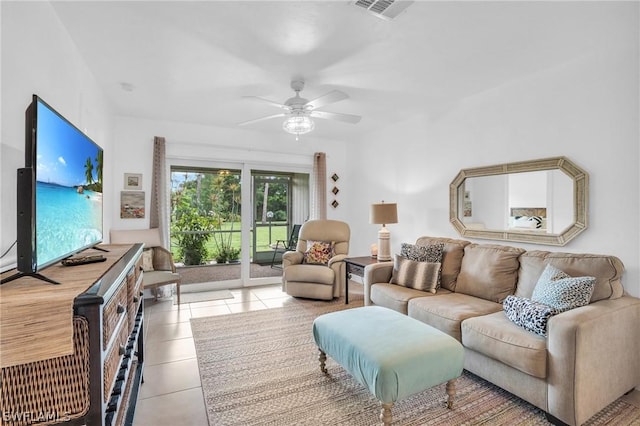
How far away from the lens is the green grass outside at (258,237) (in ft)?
16.4

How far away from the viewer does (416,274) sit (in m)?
3.19

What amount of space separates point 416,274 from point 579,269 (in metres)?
1.27

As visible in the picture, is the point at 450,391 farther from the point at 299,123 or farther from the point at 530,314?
the point at 299,123

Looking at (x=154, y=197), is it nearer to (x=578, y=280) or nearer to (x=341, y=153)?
(x=341, y=153)

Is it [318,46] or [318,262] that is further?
[318,262]

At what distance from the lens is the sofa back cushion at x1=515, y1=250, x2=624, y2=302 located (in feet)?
7.34

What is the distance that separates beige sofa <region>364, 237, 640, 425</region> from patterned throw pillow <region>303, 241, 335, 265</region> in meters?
1.69

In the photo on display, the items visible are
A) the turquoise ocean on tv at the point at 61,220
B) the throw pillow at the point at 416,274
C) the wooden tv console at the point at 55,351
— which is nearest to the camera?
the wooden tv console at the point at 55,351

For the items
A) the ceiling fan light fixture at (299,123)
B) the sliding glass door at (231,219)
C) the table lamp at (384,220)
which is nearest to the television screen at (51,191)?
the ceiling fan light fixture at (299,123)

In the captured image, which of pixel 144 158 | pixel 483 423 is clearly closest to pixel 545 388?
pixel 483 423

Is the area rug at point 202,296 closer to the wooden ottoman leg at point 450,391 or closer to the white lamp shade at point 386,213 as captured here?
the white lamp shade at point 386,213

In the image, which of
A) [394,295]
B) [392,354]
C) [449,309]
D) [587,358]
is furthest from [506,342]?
[394,295]

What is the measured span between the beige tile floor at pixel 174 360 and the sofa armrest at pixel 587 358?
81.7 inches

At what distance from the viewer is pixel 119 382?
1.45 metres
